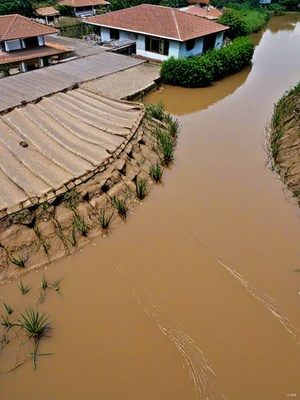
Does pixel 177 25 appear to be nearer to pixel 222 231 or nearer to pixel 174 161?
pixel 174 161

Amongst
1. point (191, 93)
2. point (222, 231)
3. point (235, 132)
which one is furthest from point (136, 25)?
point (222, 231)

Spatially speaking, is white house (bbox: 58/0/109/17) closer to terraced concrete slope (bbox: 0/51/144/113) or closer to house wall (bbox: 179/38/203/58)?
terraced concrete slope (bbox: 0/51/144/113)

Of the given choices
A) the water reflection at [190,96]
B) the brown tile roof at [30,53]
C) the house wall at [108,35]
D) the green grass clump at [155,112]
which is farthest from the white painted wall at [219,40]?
the green grass clump at [155,112]

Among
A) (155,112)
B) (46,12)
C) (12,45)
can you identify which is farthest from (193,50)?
(46,12)

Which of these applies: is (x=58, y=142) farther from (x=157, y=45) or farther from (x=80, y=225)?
(x=157, y=45)

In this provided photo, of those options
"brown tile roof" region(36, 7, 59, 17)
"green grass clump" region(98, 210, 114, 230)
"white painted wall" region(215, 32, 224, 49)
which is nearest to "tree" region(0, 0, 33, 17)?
"brown tile roof" region(36, 7, 59, 17)

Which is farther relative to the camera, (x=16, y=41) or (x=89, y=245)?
(x=16, y=41)
